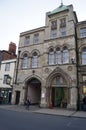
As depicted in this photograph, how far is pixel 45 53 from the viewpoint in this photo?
71.1 ft

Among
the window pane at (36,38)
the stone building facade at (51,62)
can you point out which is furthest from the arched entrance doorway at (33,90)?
the window pane at (36,38)

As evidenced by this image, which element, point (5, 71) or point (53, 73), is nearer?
point (53, 73)

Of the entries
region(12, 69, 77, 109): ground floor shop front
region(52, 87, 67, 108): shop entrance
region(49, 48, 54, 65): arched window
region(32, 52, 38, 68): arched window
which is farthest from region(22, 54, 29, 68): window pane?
region(52, 87, 67, 108): shop entrance

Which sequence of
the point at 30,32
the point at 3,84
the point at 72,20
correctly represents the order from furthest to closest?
the point at 3,84 < the point at 30,32 < the point at 72,20

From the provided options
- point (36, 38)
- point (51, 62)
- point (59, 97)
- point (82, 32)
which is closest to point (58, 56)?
point (51, 62)

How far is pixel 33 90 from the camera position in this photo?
2469cm

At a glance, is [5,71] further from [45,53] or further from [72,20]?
[72,20]

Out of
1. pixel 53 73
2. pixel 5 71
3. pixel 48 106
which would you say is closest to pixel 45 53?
pixel 53 73

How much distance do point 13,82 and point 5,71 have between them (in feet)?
14.8

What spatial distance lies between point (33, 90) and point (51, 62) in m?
6.93

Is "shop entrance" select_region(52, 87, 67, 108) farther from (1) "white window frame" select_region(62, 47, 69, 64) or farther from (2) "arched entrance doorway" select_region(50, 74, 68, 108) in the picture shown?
(1) "white window frame" select_region(62, 47, 69, 64)

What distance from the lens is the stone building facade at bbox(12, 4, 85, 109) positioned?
754 inches

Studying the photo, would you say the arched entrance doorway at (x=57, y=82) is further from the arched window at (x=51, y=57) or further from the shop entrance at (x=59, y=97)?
the arched window at (x=51, y=57)

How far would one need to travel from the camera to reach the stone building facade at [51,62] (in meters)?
19.1
